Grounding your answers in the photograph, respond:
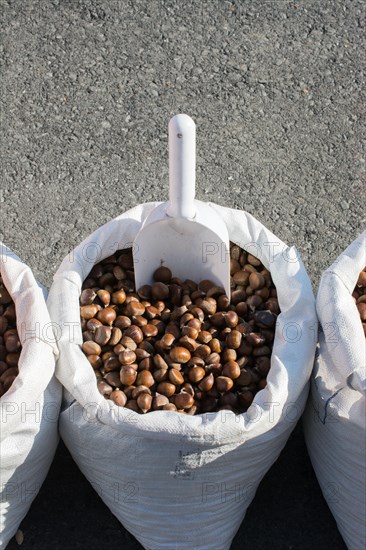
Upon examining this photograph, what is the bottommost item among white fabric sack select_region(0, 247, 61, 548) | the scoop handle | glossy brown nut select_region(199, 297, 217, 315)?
white fabric sack select_region(0, 247, 61, 548)

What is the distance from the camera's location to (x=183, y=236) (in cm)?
205

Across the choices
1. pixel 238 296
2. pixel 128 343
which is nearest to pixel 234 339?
pixel 238 296

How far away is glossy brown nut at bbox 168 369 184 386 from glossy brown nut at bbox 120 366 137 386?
88mm

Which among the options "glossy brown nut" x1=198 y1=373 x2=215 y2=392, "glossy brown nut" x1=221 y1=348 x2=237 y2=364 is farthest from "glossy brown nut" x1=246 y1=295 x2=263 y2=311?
"glossy brown nut" x1=198 y1=373 x2=215 y2=392

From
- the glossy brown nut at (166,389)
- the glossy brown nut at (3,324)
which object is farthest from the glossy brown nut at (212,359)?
the glossy brown nut at (3,324)

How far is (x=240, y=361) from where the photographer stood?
1.98m

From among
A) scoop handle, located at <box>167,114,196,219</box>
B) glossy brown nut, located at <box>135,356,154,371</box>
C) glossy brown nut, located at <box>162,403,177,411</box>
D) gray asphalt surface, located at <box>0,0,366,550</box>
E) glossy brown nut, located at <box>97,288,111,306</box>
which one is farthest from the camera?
gray asphalt surface, located at <box>0,0,366,550</box>

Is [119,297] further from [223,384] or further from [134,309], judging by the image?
[223,384]

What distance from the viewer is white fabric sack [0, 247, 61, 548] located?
1.80m

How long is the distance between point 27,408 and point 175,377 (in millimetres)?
351

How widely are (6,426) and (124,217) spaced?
2.08 feet

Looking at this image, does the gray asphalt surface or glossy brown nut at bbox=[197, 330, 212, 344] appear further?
the gray asphalt surface

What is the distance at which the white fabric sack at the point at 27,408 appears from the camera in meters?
1.80

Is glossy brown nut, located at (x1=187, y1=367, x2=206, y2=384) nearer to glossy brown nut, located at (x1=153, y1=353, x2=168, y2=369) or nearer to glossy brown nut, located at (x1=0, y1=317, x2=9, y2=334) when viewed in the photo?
Result: glossy brown nut, located at (x1=153, y1=353, x2=168, y2=369)
